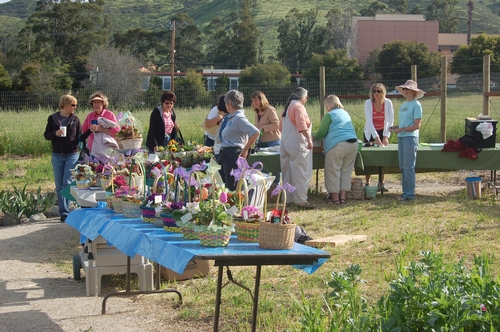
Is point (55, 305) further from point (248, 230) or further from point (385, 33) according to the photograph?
point (385, 33)

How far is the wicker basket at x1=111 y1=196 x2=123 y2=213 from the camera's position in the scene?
6176 millimetres

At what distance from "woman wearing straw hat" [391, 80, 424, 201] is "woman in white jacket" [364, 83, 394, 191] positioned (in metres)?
0.45

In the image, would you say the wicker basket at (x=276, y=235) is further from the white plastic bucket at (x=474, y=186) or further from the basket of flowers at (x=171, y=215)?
the white plastic bucket at (x=474, y=186)

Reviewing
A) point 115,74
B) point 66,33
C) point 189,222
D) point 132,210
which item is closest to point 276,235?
point 189,222

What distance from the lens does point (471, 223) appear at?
28.6 feet

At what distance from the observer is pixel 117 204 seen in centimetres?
622

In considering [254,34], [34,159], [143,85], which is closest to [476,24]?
[254,34]

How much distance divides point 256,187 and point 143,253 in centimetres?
86

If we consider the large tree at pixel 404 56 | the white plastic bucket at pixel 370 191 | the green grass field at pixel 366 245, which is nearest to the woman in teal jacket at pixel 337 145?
the green grass field at pixel 366 245

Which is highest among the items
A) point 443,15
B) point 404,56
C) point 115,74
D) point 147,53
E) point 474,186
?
point 443,15

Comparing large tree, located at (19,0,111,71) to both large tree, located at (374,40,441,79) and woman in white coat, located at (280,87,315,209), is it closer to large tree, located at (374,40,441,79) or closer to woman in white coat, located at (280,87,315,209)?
large tree, located at (374,40,441,79)

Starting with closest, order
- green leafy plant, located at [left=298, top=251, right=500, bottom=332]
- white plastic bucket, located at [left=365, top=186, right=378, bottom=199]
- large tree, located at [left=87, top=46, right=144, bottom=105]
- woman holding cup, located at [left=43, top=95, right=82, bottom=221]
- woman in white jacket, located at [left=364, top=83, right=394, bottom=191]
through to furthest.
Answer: green leafy plant, located at [left=298, top=251, right=500, bottom=332] < woman holding cup, located at [left=43, top=95, right=82, bottom=221] < woman in white jacket, located at [left=364, top=83, right=394, bottom=191] < white plastic bucket, located at [left=365, top=186, right=378, bottom=199] < large tree, located at [left=87, top=46, right=144, bottom=105]

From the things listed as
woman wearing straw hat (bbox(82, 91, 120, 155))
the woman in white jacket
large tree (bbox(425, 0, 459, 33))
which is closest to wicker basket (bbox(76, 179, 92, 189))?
woman wearing straw hat (bbox(82, 91, 120, 155))

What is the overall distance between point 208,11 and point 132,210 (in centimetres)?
14135
